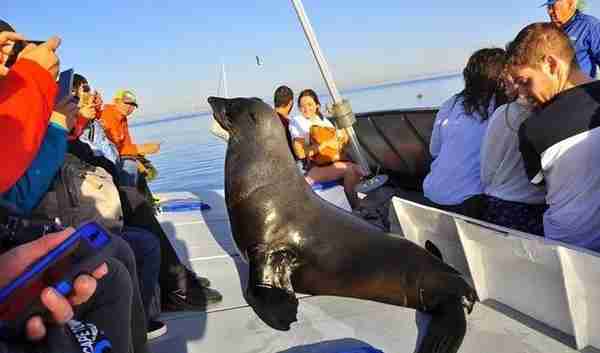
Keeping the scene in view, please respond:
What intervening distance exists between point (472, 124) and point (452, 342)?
177 centimetres

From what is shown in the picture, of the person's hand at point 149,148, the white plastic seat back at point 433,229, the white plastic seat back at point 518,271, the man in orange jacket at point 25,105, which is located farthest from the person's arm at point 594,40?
the person's hand at point 149,148

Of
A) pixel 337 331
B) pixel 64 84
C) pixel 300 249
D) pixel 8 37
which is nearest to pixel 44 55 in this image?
pixel 8 37

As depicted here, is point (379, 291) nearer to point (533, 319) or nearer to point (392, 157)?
point (533, 319)

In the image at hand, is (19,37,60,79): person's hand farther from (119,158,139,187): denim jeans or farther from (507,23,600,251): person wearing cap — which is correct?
(119,158,139,187): denim jeans

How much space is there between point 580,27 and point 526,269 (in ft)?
10.3

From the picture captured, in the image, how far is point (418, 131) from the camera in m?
5.12

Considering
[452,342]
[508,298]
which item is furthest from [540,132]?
[452,342]

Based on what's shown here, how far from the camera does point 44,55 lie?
174cm

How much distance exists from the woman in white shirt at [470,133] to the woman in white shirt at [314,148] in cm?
147

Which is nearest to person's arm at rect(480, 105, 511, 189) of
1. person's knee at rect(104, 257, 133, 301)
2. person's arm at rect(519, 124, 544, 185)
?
person's arm at rect(519, 124, 544, 185)

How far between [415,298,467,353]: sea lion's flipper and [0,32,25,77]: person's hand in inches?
76.5

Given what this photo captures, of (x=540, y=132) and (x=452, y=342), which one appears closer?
(x=452, y=342)

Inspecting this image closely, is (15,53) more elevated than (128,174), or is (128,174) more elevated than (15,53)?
(15,53)

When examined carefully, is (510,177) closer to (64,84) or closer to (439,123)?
(439,123)
